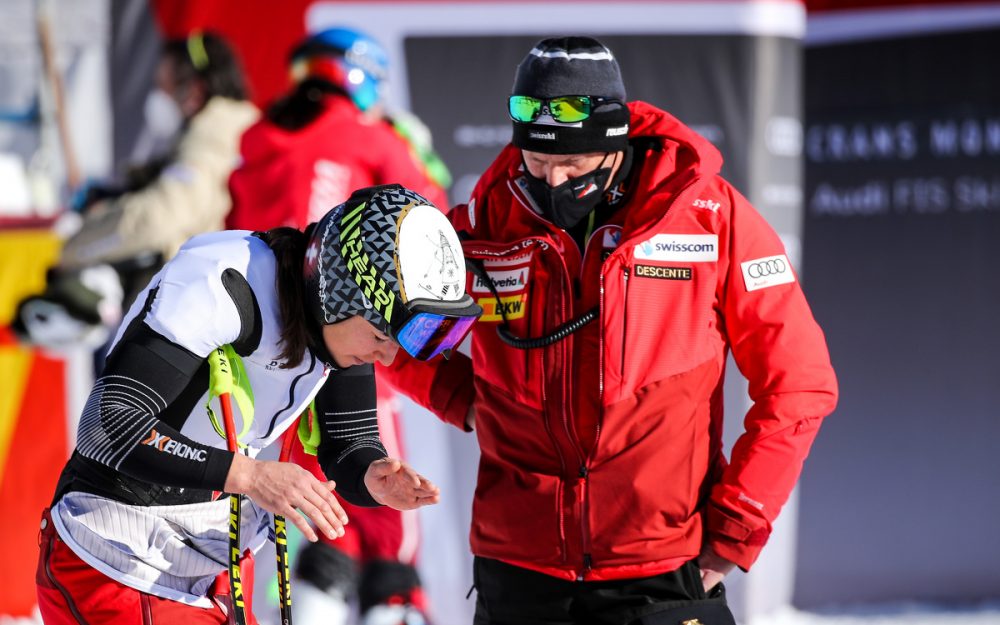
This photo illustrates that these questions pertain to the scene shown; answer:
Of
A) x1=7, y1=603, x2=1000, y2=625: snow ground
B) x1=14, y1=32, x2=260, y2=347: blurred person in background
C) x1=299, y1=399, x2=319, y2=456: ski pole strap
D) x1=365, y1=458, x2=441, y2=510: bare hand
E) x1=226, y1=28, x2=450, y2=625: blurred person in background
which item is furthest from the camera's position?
x1=7, y1=603, x2=1000, y2=625: snow ground

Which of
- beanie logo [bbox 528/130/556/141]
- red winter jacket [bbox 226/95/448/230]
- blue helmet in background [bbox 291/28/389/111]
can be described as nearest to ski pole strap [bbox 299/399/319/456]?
beanie logo [bbox 528/130/556/141]

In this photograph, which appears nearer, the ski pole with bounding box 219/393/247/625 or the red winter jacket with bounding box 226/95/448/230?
the ski pole with bounding box 219/393/247/625

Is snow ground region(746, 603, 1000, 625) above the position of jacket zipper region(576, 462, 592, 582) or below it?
below

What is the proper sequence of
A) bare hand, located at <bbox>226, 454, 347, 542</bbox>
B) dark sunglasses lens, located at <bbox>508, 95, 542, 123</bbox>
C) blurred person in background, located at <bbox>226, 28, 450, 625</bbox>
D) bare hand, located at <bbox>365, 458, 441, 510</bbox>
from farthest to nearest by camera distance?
blurred person in background, located at <bbox>226, 28, 450, 625</bbox>
dark sunglasses lens, located at <bbox>508, 95, 542, 123</bbox>
bare hand, located at <bbox>365, 458, 441, 510</bbox>
bare hand, located at <bbox>226, 454, 347, 542</bbox>

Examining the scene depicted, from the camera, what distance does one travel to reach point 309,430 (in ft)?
8.52

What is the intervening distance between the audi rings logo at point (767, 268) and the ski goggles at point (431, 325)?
27.0 inches

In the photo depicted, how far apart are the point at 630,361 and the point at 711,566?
49cm

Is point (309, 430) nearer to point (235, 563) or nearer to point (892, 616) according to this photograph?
point (235, 563)

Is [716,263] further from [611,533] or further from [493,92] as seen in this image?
[493,92]

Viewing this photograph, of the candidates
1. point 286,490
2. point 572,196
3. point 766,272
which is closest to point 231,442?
point 286,490

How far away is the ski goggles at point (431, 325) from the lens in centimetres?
220

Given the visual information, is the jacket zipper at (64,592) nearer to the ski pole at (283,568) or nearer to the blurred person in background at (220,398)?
the blurred person in background at (220,398)

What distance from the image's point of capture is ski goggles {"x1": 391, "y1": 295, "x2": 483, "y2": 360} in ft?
7.22

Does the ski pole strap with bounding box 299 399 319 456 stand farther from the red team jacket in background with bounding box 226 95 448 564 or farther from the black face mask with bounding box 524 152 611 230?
the red team jacket in background with bounding box 226 95 448 564
